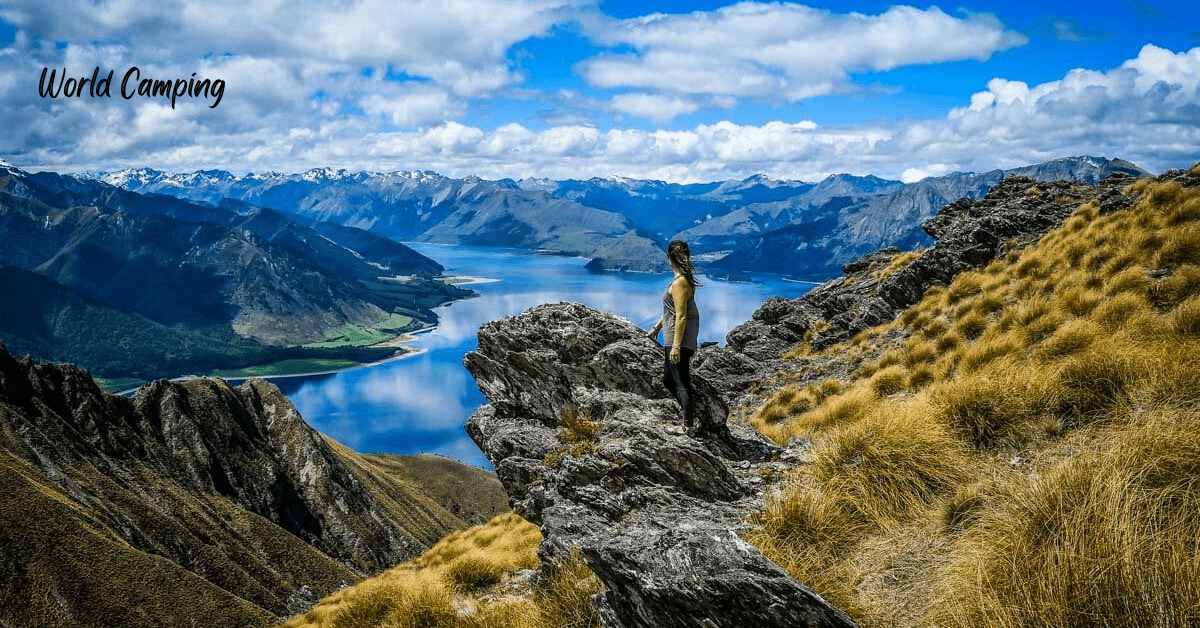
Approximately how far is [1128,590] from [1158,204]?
17634 millimetres

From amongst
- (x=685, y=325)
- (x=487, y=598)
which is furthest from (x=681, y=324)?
(x=487, y=598)

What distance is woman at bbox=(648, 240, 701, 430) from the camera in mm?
9992

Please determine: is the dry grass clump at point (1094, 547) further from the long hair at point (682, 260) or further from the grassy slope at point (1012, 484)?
the long hair at point (682, 260)

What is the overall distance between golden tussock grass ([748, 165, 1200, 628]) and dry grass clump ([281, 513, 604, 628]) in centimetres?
260

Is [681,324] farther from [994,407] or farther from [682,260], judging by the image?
[994,407]

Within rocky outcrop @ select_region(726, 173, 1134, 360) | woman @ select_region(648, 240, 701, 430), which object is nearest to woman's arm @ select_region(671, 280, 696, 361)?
woman @ select_region(648, 240, 701, 430)

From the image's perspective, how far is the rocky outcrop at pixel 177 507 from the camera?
7012cm

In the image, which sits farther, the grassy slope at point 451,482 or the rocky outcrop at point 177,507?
the grassy slope at point 451,482

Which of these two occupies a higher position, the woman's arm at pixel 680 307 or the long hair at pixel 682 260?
the long hair at pixel 682 260

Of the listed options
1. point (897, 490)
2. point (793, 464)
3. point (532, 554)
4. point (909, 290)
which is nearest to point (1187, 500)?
point (897, 490)

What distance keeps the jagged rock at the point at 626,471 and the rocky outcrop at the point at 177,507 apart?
242ft

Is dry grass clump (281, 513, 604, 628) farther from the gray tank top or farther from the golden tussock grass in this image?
the gray tank top

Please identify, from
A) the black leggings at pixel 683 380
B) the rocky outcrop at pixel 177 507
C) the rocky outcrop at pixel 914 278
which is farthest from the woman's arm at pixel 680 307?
the rocky outcrop at pixel 177 507

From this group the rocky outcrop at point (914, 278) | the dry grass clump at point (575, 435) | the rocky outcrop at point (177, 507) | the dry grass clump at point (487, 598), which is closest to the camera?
the dry grass clump at point (487, 598)
